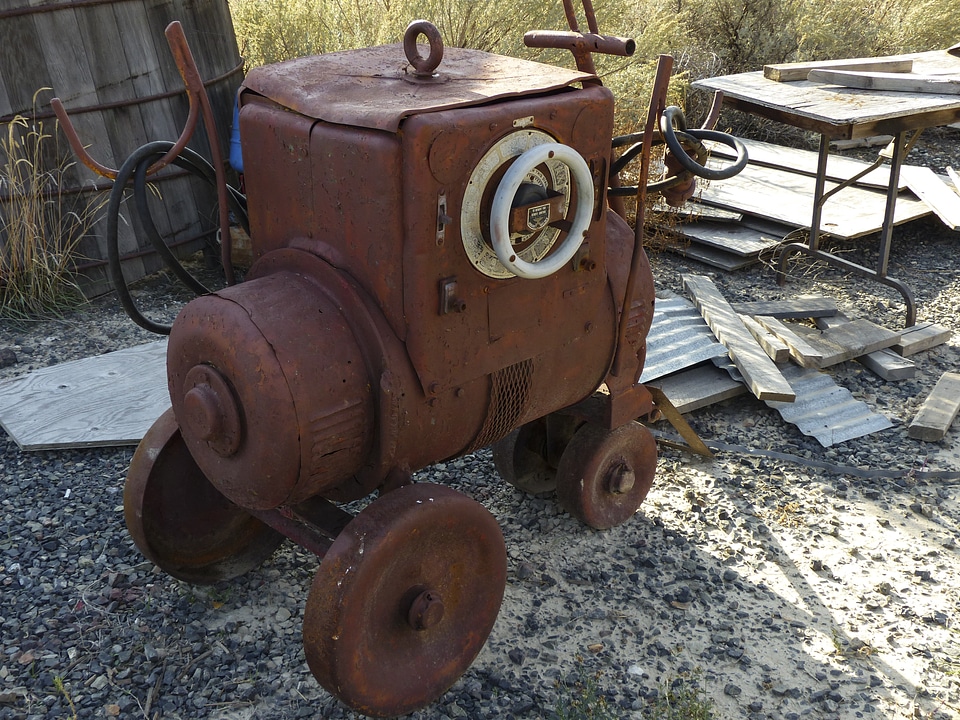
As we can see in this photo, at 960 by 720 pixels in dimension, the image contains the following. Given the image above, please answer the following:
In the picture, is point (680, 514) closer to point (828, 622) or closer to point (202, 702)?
point (828, 622)

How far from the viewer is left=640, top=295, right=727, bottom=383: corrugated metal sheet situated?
415cm

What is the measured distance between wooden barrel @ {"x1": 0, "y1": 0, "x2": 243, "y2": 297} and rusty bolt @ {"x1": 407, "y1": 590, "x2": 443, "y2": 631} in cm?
365

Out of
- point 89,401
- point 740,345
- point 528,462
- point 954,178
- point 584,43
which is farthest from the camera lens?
point 954,178

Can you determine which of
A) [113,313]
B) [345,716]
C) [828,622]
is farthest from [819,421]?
[113,313]

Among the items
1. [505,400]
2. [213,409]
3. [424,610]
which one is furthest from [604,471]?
[213,409]

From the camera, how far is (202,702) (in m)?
2.62

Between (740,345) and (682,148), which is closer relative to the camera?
(682,148)

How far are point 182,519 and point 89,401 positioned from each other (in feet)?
4.48

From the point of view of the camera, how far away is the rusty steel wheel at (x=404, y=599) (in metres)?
2.29

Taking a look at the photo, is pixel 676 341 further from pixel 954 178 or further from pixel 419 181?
pixel 954 178

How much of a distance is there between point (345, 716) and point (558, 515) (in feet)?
4.07

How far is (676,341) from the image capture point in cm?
436

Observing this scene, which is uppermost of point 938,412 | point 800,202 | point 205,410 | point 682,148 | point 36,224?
point 682,148

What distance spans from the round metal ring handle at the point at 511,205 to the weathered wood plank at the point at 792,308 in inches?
106
